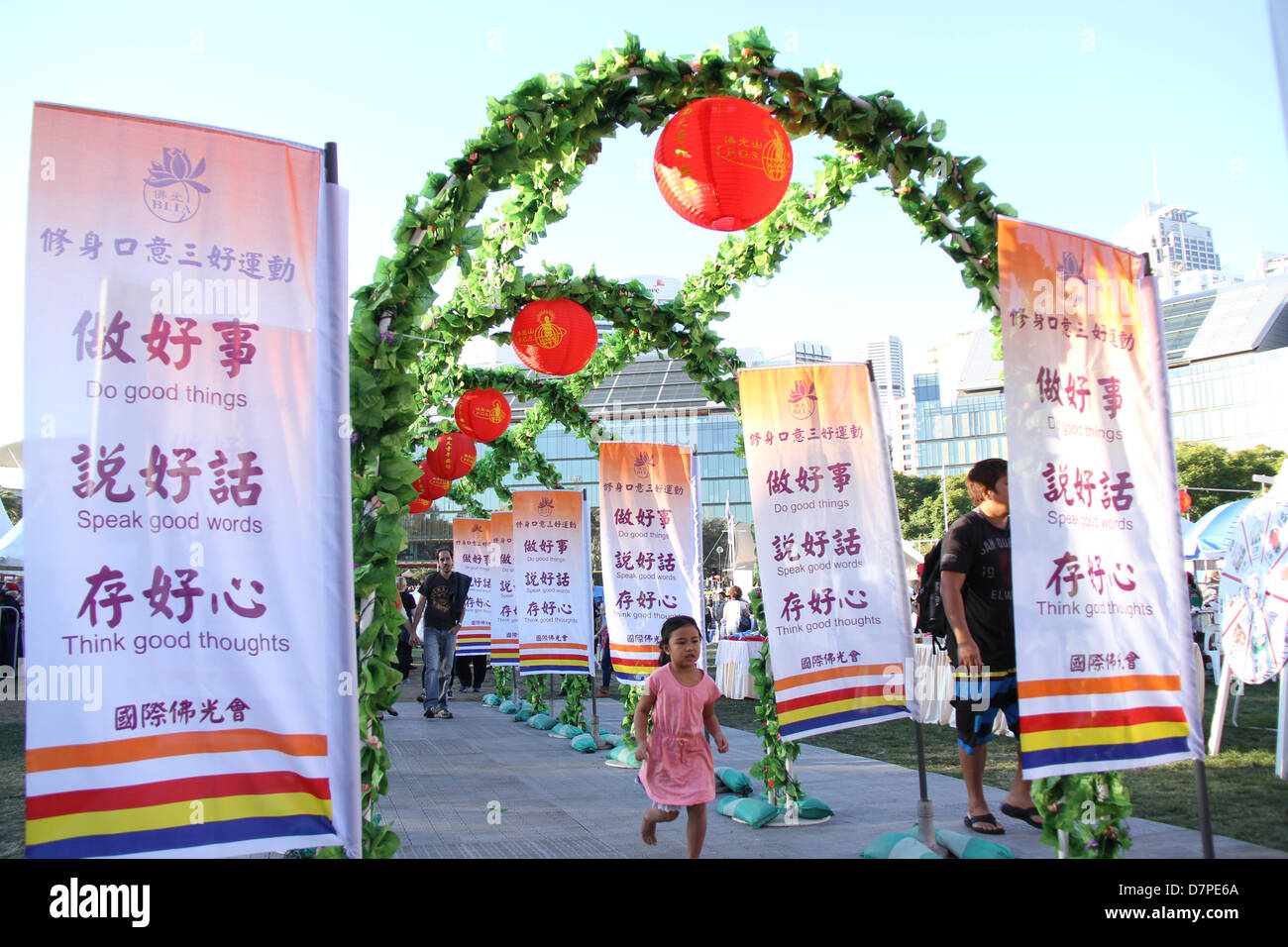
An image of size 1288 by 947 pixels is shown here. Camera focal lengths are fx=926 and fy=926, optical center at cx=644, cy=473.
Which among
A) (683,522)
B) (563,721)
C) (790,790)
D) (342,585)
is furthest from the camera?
(563,721)

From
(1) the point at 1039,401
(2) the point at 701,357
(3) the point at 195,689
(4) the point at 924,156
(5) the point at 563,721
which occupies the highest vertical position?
(4) the point at 924,156

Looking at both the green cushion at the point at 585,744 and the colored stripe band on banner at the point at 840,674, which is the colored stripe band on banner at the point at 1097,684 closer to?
the colored stripe band on banner at the point at 840,674

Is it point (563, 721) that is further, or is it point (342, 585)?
point (563, 721)

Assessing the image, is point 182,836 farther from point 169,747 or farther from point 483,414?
point 483,414

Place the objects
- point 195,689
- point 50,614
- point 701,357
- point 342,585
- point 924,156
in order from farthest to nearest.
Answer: point 701,357
point 924,156
point 342,585
point 195,689
point 50,614

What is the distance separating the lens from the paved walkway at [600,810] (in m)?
4.80

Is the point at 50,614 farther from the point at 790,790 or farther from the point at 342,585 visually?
the point at 790,790

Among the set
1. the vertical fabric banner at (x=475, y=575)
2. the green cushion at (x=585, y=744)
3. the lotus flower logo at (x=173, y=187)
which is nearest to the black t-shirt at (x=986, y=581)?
the lotus flower logo at (x=173, y=187)

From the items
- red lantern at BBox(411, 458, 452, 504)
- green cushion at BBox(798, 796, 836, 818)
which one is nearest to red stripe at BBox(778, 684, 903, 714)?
green cushion at BBox(798, 796, 836, 818)

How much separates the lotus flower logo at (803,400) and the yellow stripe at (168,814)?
3.18 m

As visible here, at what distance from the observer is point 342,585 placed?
3107 millimetres

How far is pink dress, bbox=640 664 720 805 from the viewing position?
440cm
